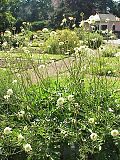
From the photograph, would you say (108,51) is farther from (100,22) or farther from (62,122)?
(62,122)

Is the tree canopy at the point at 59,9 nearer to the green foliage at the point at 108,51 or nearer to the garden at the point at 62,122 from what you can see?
the green foliage at the point at 108,51

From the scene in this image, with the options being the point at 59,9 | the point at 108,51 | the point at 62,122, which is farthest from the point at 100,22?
the point at 59,9

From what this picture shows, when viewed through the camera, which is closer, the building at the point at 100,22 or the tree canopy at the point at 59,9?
the building at the point at 100,22

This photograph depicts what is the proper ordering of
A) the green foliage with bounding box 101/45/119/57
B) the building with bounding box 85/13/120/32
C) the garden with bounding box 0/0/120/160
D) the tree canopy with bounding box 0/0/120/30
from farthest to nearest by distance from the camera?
the tree canopy with bounding box 0/0/120/30 < the green foliage with bounding box 101/45/119/57 < the building with bounding box 85/13/120/32 < the garden with bounding box 0/0/120/160

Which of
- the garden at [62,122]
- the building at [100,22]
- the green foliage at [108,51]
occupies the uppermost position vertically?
the building at [100,22]

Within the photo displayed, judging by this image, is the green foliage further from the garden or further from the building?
the garden

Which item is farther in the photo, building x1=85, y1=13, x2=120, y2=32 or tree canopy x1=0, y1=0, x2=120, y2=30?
tree canopy x1=0, y1=0, x2=120, y2=30

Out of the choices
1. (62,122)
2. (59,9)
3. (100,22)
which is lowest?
(62,122)

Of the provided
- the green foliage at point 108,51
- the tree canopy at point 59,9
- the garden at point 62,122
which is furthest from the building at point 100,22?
the tree canopy at point 59,9

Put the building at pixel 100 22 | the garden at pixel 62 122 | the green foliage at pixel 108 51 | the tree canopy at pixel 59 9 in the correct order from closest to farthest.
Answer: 1. the garden at pixel 62 122
2. the building at pixel 100 22
3. the green foliage at pixel 108 51
4. the tree canopy at pixel 59 9

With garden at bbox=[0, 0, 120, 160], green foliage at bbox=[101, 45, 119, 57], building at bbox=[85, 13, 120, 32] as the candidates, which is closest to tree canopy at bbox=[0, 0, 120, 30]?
building at bbox=[85, 13, 120, 32]

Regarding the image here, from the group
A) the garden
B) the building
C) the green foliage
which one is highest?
the building

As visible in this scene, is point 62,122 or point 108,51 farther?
Answer: point 108,51

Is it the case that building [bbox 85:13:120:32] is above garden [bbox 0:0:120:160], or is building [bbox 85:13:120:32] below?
above
